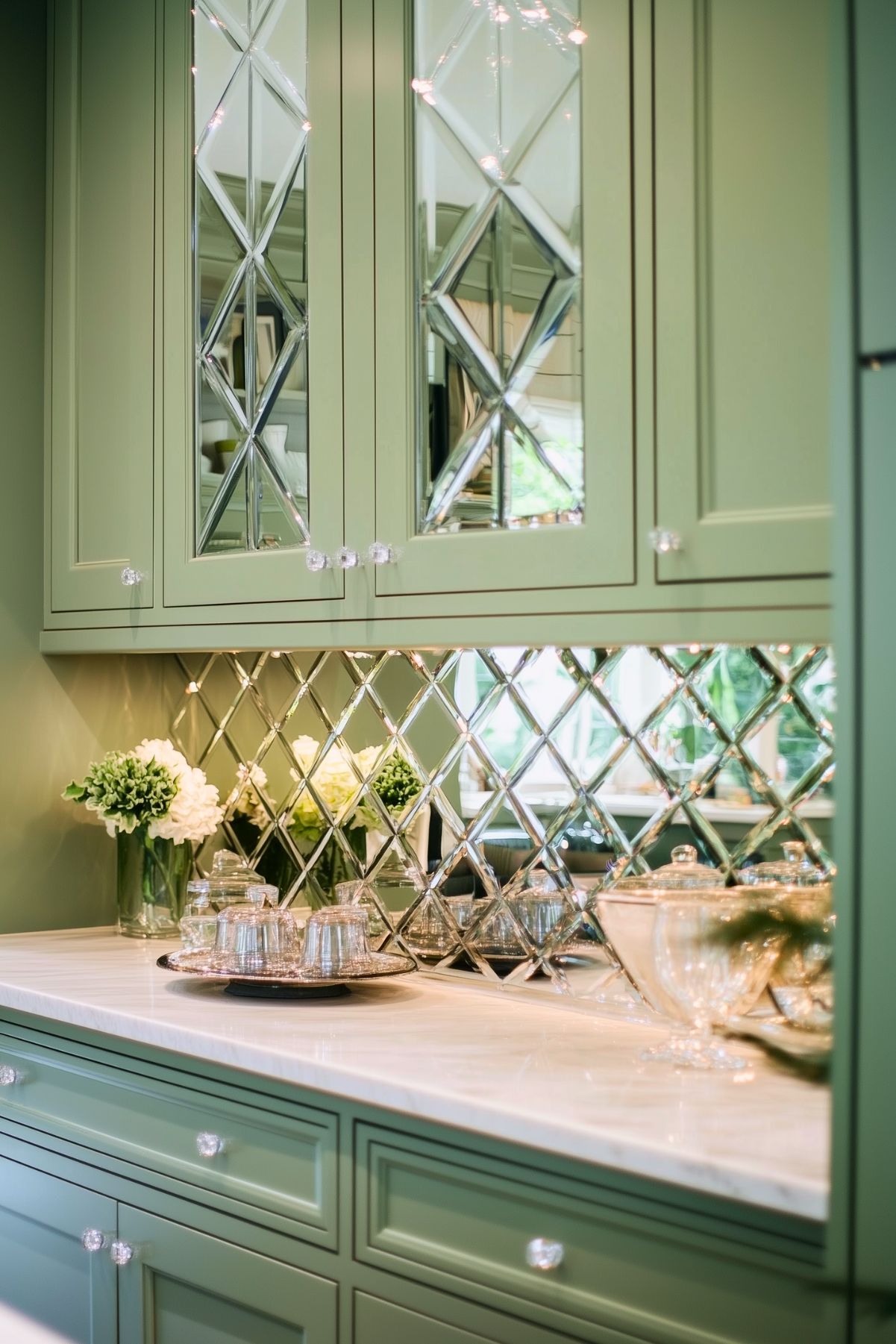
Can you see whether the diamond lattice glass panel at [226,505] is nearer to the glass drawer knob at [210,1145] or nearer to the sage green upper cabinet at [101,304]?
the sage green upper cabinet at [101,304]

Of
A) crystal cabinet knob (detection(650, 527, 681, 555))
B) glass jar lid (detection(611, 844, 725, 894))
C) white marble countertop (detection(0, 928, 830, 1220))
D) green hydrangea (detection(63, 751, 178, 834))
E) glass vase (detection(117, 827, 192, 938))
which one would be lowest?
white marble countertop (detection(0, 928, 830, 1220))

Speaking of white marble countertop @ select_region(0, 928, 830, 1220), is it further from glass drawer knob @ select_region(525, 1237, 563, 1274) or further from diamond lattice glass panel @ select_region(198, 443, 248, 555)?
diamond lattice glass panel @ select_region(198, 443, 248, 555)

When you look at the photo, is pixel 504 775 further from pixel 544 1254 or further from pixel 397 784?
pixel 544 1254

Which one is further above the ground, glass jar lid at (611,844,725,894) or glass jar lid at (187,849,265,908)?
glass jar lid at (611,844,725,894)

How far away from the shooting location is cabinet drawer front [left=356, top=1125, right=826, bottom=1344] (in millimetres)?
1300

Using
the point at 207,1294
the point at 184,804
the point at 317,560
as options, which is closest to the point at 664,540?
the point at 317,560

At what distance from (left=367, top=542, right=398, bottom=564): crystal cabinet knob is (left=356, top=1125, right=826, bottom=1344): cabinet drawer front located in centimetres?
75

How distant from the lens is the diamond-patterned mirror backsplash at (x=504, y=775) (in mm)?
1830

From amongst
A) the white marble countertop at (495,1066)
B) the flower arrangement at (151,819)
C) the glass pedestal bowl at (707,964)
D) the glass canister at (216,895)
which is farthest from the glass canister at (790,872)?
the flower arrangement at (151,819)

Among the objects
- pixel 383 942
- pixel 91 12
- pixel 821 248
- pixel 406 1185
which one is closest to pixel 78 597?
pixel 383 942

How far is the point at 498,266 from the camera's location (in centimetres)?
180

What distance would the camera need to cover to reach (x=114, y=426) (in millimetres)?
2430

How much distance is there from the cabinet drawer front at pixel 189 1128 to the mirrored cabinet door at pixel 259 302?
28.8 inches

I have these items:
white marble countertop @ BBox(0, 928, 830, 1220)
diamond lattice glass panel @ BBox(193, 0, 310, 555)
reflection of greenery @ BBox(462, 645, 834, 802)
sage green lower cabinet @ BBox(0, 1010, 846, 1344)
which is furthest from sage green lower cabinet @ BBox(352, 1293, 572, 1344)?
diamond lattice glass panel @ BBox(193, 0, 310, 555)
